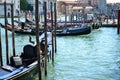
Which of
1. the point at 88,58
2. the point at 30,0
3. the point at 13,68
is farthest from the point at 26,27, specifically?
the point at 30,0

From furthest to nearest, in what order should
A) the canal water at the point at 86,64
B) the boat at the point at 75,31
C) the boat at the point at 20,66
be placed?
the boat at the point at 75,31
the canal water at the point at 86,64
the boat at the point at 20,66

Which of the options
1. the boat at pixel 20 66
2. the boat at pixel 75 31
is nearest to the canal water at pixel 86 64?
the boat at pixel 20 66

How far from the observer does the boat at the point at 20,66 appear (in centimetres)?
862

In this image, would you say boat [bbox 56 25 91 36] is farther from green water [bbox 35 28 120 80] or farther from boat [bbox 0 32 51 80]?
boat [bbox 0 32 51 80]

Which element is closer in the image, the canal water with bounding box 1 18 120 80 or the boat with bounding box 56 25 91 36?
the canal water with bounding box 1 18 120 80

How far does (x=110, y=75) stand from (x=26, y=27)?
15183 millimetres

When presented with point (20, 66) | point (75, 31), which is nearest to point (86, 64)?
point (20, 66)

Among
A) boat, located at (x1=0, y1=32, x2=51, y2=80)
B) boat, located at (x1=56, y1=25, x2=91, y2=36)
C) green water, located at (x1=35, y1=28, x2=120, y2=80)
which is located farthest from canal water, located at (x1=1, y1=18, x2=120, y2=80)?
boat, located at (x1=56, y1=25, x2=91, y2=36)

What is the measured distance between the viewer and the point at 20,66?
384 inches

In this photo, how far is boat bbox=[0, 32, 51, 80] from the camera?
28.3 feet

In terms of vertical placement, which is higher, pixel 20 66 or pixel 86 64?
pixel 20 66

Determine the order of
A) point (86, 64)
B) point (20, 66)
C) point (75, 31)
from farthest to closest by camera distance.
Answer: point (75, 31) → point (86, 64) → point (20, 66)

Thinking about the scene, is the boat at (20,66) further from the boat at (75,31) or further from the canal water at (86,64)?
the boat at (75,31)

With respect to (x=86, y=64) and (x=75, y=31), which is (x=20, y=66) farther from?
(x=75, y=31)
